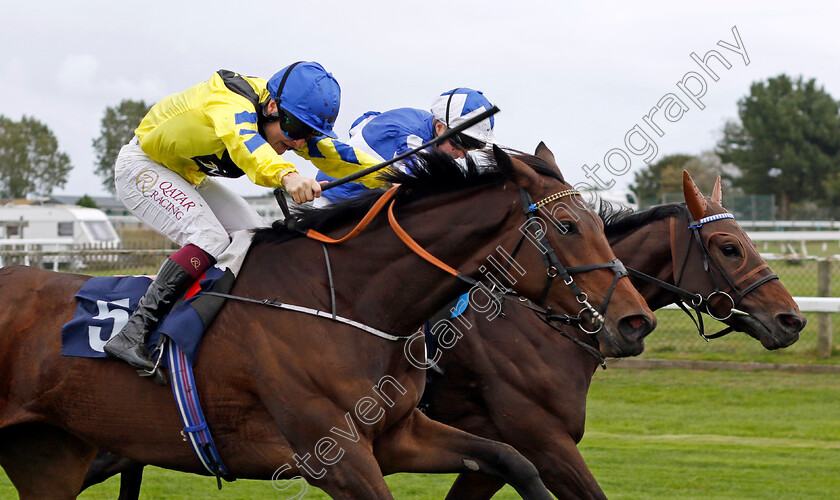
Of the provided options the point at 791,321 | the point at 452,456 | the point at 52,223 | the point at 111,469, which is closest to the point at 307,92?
the point at 452,456

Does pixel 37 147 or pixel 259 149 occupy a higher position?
pixel 259 149

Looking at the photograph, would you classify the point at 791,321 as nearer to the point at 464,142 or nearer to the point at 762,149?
the point at 464,142

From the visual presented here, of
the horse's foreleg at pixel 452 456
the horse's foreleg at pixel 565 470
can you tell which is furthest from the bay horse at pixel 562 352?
the horse's foreleg at pixel 452 456

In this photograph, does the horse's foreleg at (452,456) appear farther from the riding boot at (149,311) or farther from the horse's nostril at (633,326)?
the riding boot at (149,311)

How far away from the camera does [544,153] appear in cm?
341

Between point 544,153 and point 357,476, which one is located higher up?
point 544,153

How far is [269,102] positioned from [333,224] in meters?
0.56

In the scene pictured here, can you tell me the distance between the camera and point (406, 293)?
3.26m

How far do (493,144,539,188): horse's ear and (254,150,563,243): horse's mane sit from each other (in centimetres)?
4

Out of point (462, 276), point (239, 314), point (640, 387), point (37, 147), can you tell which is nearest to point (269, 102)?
point (239, 314)

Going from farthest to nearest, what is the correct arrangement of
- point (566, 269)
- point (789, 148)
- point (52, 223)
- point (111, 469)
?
1. point (789, 148)
2. point (52, 223)
3. point (111, 469)
4. point (566, 269)

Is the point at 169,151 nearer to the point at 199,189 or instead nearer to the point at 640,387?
the point at 199,189

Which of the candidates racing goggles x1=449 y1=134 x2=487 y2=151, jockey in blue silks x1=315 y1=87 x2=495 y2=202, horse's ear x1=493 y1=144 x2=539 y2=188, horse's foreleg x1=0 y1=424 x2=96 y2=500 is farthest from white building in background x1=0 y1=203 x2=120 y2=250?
horse's ear x1=493 y1=144 x2=539 y2=188

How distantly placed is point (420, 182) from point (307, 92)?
561mm
